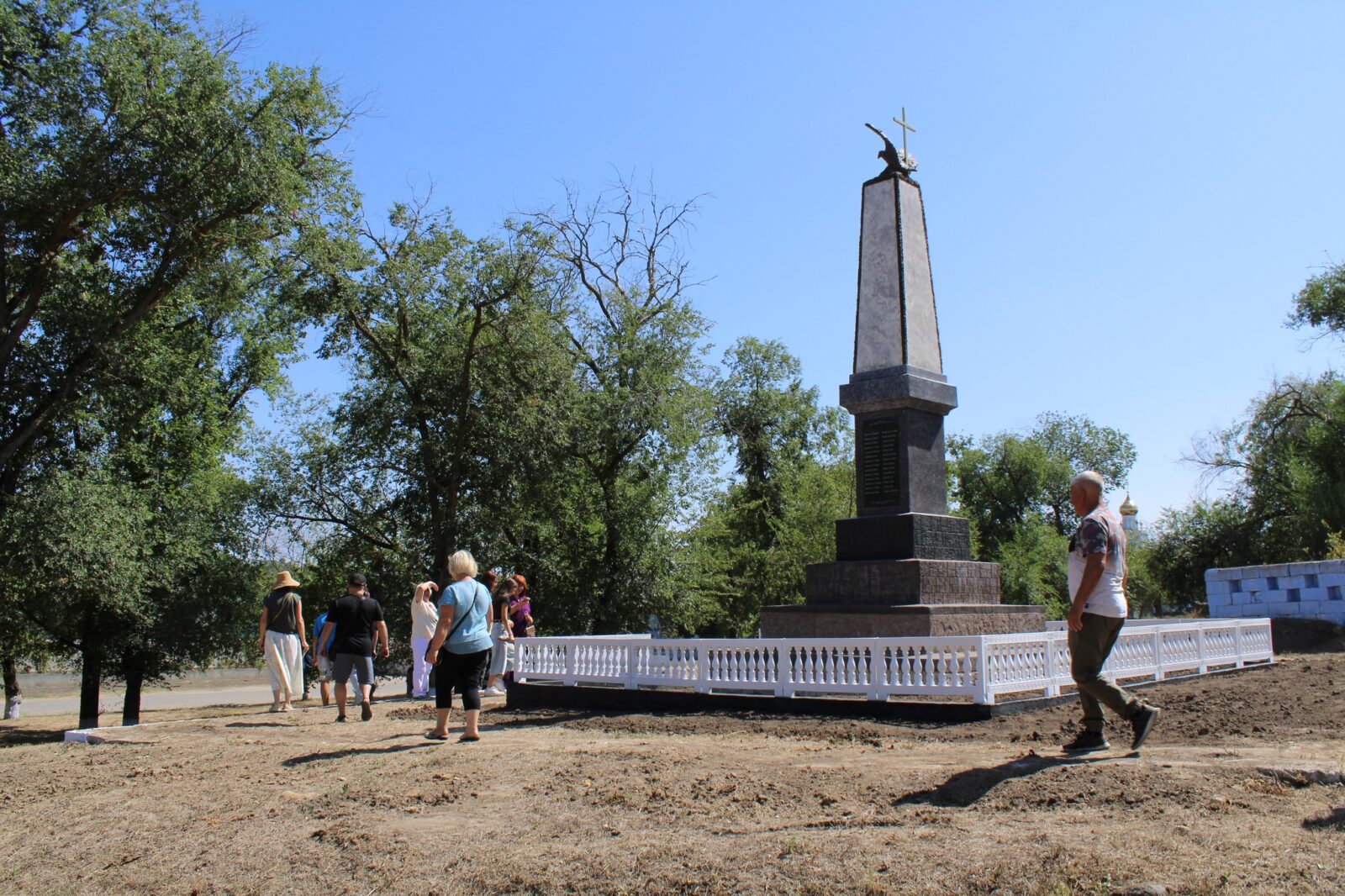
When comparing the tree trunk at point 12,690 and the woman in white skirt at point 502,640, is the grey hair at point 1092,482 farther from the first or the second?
the tree trunk at point 12,690

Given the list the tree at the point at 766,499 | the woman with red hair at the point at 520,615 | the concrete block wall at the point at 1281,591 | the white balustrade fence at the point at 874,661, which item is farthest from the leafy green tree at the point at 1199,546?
the woman with red hair at the point at 520,615

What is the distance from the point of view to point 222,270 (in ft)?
59.7

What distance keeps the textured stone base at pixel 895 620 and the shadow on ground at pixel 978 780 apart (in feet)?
17.1

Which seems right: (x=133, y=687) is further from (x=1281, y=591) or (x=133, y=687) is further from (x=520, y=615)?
(x=1281, y=591)

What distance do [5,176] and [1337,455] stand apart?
118 feet

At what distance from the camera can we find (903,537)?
1326 centimetres

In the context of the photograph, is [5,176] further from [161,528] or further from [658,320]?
[658,320]

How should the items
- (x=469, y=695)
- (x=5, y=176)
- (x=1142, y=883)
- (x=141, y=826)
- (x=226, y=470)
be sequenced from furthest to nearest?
(x=226, y=470) → (x=5, y=176) → (x=469, y=695) → (x=141, y=826) → (x=1142, y=883)

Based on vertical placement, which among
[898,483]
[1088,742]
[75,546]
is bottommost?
[1088,742]

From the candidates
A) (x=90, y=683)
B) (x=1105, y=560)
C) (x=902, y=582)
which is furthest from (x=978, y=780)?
(x=90, y=683)

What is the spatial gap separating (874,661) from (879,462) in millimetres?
4438

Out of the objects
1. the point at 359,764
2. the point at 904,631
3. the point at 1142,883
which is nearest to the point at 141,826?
the point at 359,764

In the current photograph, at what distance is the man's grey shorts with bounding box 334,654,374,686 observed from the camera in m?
11.3

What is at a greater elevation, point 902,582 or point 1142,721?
point 902,582
